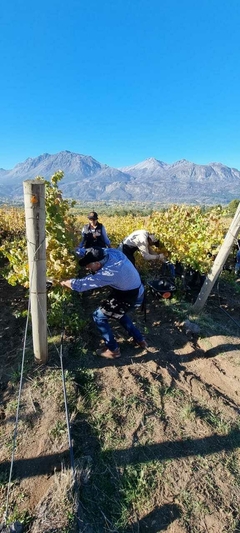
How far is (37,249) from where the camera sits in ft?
9.10

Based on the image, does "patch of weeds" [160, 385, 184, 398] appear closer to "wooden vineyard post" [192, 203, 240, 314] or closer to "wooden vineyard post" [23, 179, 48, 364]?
"wooden vineyard post" [23, 179, 48, 364]

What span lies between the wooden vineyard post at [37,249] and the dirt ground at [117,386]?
71 cm

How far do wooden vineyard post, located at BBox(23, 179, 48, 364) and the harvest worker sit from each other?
0.42 meters

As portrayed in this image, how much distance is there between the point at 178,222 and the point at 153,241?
71.9 inches

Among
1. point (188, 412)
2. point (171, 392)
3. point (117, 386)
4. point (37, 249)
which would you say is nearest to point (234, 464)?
point (188, 412)

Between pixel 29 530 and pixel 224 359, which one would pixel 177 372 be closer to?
pixel 224 359

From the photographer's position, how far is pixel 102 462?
2607mm

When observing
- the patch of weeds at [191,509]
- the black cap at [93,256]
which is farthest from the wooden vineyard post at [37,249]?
the patch of weeds at [191,509]

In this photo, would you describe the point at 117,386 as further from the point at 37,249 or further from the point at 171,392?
the point at 37,249

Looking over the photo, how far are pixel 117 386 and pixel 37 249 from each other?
76.9 inches

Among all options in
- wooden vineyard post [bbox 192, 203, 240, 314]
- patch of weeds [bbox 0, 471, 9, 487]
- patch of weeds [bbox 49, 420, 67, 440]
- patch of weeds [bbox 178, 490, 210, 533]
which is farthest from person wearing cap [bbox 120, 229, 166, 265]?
patch of weeds [bbox 0, 471, 9, 487]

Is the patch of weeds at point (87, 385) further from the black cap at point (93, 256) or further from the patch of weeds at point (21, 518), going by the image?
the black cap at point (93, 256)

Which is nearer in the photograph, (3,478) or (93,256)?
(3,478)

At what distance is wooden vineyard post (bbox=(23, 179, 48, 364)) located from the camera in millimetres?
2582
